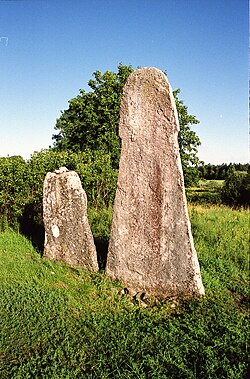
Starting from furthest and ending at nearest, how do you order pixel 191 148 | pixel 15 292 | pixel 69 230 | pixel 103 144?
pixel 191 148 → pixel 103 144 → pixel 69 230 → pixel 15 292

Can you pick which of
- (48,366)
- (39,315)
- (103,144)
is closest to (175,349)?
(48,366)

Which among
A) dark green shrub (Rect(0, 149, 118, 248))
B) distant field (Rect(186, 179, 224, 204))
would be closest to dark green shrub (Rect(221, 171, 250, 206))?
distant field (Rect(186, 179, 224, 204))

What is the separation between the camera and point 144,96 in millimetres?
6828

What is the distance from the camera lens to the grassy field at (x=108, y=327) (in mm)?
4422

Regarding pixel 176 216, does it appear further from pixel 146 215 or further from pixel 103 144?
pixel 103 144

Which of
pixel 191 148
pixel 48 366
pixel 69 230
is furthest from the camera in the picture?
pixel 191 148

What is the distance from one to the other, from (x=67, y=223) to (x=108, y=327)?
2.88 m

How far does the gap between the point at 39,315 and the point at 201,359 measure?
2.49 m

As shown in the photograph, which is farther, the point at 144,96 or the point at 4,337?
the point at 144,96

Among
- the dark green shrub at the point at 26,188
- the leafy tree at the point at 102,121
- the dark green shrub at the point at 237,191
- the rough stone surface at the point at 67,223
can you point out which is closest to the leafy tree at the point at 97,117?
the leafy tree at the point at 102,121

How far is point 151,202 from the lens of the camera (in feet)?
22.2

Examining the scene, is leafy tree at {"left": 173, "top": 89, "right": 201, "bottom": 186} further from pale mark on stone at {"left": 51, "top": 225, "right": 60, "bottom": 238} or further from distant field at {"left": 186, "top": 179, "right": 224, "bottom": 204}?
pale mark on stone at {"left": 51, "top": 225, "right": 60, "bottom": 238}

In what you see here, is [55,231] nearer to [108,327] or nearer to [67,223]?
[67,223]

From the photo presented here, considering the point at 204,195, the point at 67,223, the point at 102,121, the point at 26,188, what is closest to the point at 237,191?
the point at 204,195
